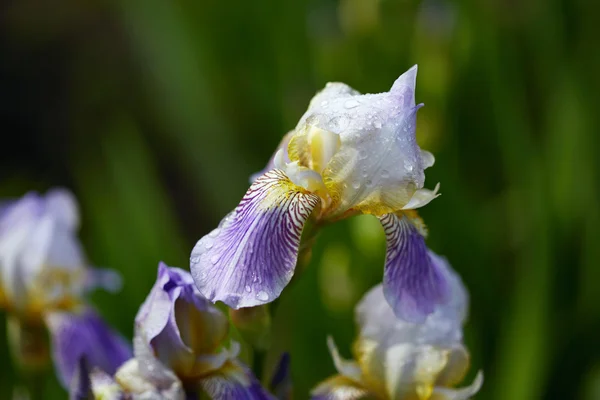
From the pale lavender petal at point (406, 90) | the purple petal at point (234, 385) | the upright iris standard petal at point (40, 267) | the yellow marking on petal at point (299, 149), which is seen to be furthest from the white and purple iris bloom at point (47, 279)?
the pale lavender petal at point (406, 90)

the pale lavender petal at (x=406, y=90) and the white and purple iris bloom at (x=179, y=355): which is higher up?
the pale lavender petal at (x=406, y=90)

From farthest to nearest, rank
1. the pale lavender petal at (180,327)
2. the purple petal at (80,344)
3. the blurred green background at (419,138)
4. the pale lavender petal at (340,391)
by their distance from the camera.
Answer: the blurred green background at (419,138), the purple petal at (80,344), the pale lavender petal at (340,391), the pale lavender petal at (180,327)

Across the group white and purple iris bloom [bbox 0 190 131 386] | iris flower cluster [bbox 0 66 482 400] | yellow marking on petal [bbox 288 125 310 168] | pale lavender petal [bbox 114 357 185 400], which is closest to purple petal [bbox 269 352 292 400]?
iris flower cluster [bbox 0 66 482 400]

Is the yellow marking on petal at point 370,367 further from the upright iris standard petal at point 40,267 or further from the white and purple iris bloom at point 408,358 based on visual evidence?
the upright iris standard petal at point 40,267

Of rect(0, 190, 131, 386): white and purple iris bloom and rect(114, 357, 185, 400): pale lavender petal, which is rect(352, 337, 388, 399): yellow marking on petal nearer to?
rect(114, 357, 185, 400): pale lavender petal

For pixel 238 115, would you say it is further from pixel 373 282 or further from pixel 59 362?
pixel 59 362

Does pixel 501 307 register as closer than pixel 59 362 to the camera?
No

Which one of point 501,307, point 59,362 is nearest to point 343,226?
point 501,307
